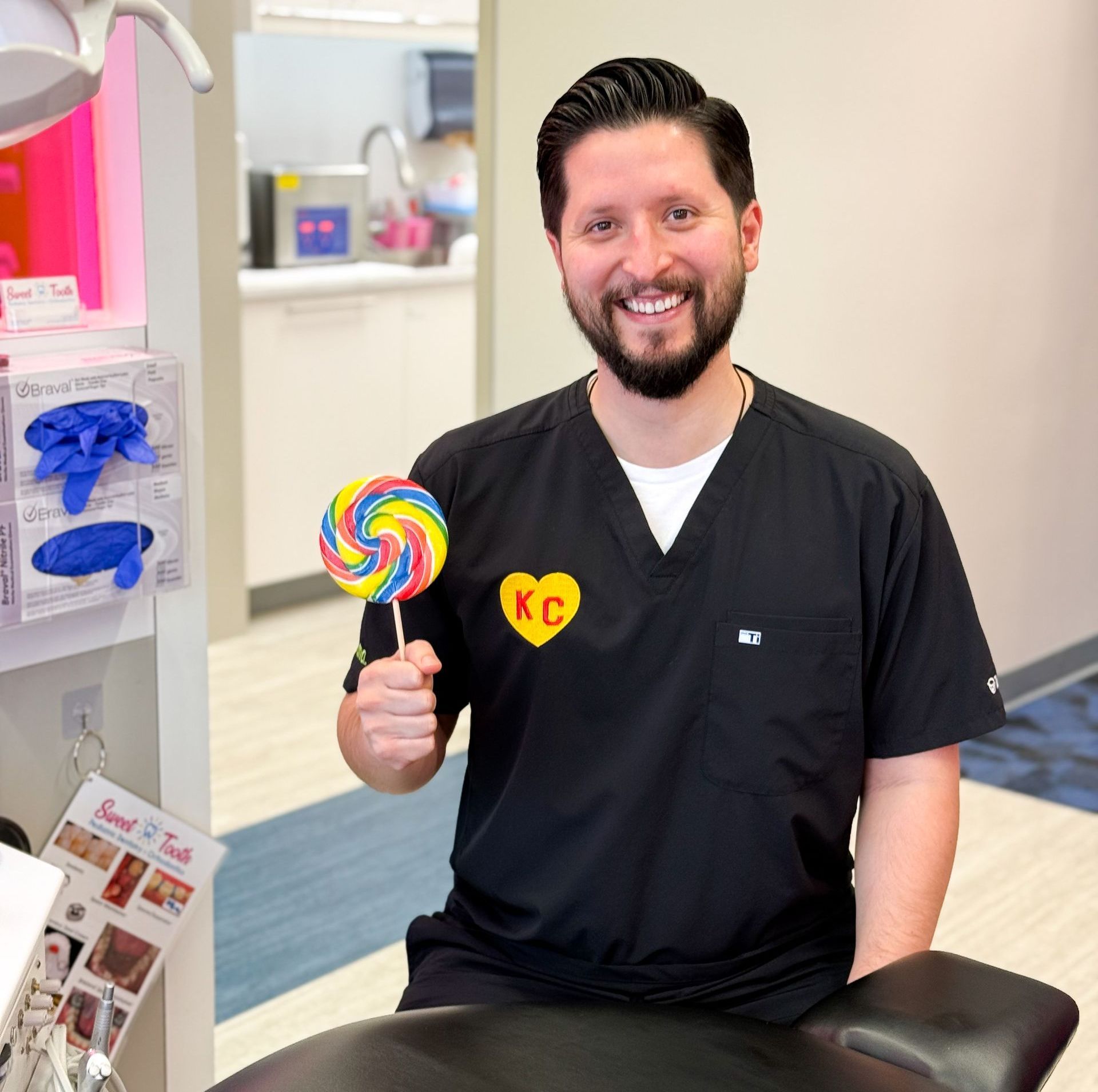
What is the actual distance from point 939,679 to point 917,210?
6.36 feet

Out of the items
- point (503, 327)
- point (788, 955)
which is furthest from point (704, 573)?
point (503, 327)

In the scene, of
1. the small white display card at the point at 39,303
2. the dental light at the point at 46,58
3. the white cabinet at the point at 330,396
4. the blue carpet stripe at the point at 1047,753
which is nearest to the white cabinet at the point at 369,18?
the white cabinet at the point at 330,396

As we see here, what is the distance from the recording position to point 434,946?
1.49 m

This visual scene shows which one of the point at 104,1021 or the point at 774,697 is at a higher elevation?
the point at 774,697

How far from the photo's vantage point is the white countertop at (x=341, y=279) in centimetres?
403

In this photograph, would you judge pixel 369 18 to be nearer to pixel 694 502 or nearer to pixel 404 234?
pixel 404 234

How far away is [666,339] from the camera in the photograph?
139 centimetres

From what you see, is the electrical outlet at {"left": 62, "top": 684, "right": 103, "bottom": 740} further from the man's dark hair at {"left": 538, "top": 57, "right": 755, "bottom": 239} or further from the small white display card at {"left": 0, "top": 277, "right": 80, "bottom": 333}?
the man's dark hair at {"left": 538, "top": 57, "right": 755, "bottom": 239}

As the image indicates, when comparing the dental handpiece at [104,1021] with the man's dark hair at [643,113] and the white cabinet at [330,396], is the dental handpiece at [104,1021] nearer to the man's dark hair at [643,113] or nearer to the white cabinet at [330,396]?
the man's dark hair at [643,113]

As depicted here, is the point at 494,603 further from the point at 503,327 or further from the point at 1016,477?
the point at 1016,477

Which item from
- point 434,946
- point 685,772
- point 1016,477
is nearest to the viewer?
point 685,772

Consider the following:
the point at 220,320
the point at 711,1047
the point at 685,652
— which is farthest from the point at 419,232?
the point at 711,1047

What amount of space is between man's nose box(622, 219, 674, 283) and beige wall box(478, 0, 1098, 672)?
5.55 feet

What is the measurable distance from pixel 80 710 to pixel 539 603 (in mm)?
537
